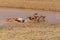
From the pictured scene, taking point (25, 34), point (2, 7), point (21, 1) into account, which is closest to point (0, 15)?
point (2, 7)

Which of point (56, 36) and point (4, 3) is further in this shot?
point (4, 3)

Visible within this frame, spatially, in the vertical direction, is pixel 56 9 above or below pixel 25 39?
below

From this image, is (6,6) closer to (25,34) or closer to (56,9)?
(56,9)

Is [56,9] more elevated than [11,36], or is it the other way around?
[11,36]

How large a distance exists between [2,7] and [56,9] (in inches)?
156

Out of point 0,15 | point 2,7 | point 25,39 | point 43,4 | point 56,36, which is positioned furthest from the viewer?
point 43,4

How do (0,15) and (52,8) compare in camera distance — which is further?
(52,8)

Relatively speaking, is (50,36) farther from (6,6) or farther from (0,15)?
(6,6)

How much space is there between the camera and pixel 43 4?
18.0 meters

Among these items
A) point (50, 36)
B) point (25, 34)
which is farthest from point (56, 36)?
point (25, 34)

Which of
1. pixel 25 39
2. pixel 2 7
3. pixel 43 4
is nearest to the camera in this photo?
pixel 25 39

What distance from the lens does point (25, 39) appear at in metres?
7.06

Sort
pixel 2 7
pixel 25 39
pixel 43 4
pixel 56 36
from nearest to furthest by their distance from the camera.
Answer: pixel 25 39 < pixel 56 36 < pixel 2 7 < pixel 43 4

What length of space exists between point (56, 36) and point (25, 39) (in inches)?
43.5
